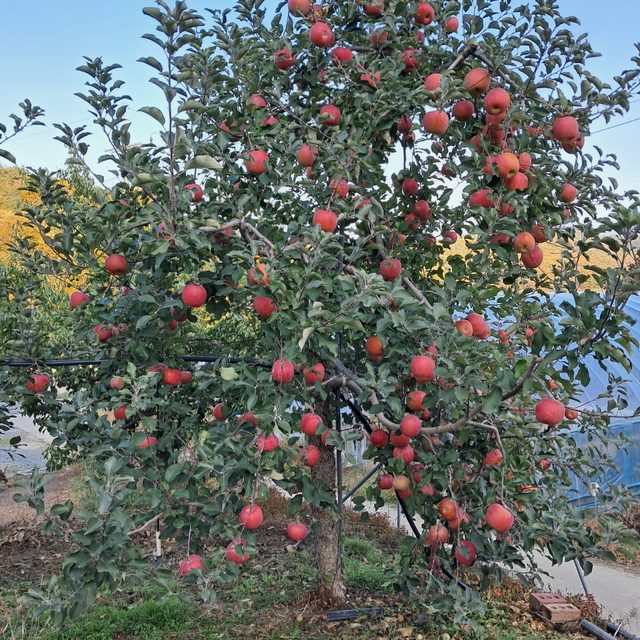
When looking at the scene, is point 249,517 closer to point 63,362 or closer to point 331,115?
point 63,362

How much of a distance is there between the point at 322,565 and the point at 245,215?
256 cm

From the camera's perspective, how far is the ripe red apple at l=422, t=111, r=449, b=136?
299 centimetres

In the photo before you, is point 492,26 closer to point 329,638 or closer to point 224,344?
point 224,344

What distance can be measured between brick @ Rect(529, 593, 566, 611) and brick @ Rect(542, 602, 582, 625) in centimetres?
10

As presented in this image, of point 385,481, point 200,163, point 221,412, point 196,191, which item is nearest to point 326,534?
point 385,481

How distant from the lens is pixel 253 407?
267 cm

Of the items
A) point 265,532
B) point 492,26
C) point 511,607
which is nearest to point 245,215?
point 492,26

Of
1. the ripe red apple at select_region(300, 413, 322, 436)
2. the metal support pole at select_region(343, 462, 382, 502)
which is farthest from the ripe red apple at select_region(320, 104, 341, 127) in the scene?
the metal support pole at select_region(343, 462, 382, 502)

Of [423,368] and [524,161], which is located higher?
[524,161]

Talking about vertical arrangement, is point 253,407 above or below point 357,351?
below

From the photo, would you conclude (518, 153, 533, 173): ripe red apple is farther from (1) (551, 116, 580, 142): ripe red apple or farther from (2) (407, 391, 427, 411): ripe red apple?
(2) (407, 391, 427, 411): ripe red apple

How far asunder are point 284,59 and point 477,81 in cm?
108

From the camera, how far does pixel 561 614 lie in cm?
417

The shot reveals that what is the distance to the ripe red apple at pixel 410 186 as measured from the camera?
140 inches
